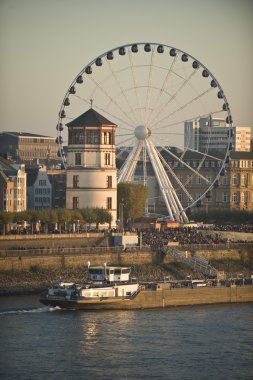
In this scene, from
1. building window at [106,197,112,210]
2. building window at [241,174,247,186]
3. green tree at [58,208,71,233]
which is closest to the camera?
green tree at [58,208,71,233]

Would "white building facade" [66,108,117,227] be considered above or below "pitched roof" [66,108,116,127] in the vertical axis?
below

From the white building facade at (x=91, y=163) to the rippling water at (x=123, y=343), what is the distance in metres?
33.7

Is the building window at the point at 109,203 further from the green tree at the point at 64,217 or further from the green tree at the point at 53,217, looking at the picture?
the green tree at the point at 53,217

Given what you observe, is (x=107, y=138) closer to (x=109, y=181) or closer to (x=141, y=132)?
(x=141, y=132)

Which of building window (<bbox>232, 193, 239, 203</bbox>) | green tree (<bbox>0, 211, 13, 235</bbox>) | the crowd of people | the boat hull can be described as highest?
building window (<bbox>232, 193, 239, 203</bbox>)

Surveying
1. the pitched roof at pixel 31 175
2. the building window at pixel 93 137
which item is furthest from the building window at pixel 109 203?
the pitched roof at pixel 31 175

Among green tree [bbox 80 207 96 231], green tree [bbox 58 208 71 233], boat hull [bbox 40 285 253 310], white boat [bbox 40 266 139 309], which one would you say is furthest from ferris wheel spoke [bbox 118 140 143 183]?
white boat [bbox 40 266 139 309]

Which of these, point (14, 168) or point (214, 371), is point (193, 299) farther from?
point (14, 168)

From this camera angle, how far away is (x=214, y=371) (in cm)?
7031

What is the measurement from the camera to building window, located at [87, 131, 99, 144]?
122438mm

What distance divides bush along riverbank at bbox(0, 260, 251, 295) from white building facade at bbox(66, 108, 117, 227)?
14.5 metres

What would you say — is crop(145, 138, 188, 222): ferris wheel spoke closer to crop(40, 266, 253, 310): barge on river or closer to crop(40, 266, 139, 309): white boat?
crop(40, 266, 253, 310): barge on river

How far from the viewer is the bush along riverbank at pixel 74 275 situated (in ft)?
312

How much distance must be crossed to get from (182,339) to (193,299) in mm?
15866
